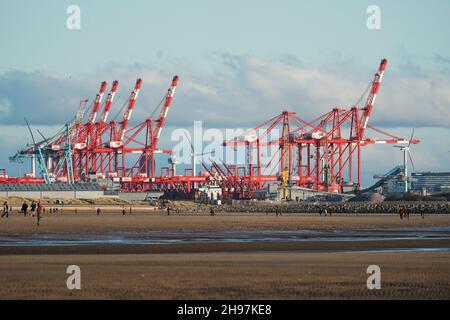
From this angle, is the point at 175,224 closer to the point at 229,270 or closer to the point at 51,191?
the point at 229,270

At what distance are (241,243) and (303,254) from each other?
7089 millimetres

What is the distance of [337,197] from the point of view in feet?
539

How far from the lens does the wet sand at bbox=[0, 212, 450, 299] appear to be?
65.8 feet

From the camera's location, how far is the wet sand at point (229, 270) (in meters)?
20.0

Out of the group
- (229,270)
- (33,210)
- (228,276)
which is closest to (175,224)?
(33,210)

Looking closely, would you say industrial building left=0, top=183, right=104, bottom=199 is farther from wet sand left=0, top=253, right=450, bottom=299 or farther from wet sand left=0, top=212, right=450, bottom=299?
wet sand left=0, top=253, right=450, bottom=299

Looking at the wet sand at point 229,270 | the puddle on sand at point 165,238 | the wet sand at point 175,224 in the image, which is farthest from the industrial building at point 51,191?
the wet sand at point 229,270

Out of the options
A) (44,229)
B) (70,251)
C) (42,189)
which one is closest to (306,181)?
(42,189)

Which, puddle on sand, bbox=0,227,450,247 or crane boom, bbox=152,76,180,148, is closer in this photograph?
puddle on sand, bbox=0,227,450,247

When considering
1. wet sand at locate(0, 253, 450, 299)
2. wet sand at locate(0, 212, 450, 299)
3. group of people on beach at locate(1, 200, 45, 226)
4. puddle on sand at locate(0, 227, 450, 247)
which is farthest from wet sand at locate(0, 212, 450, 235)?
wet sand at locate(0, 253, 450, 299)

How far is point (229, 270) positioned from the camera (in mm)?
24797

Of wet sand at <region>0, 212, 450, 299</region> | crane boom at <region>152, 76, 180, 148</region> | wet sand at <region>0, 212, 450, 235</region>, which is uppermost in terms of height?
crane boom at <region>152, 76, 180, 148</region>

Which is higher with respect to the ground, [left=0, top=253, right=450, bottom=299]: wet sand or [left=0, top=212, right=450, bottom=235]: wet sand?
[left=0, top=253, right=450, bottom=299]: wet sand

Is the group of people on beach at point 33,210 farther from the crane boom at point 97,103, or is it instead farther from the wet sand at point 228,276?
the crane boom at point 97,103
